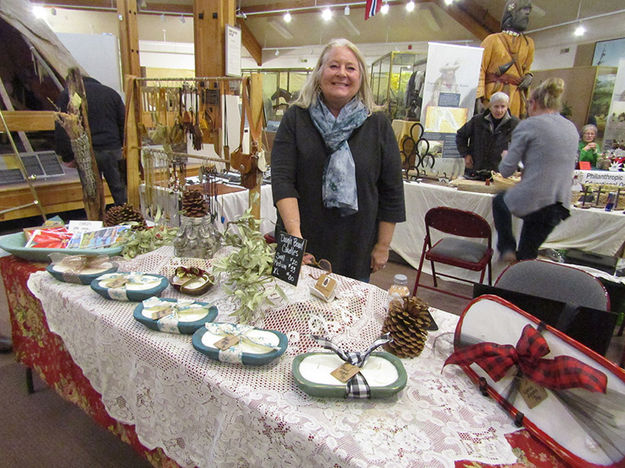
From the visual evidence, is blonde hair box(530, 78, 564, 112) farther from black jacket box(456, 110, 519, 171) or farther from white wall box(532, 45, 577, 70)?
white wall box(532, 45, 577, 70)

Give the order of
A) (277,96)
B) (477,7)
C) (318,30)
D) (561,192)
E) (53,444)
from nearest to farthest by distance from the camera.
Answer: (53,444)
(561,192)
(277,96)
(477,7)
(318,30)

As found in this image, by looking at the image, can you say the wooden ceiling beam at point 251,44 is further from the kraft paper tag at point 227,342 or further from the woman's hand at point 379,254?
the kraft paper tag at point 227,342

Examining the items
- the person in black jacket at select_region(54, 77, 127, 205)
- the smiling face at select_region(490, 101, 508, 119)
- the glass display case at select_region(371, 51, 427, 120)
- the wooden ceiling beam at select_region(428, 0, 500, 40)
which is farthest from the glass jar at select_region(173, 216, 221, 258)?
the wooden ceiling beam at select_region(428, 0, 500, 40)

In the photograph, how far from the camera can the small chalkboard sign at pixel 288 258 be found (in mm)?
1125

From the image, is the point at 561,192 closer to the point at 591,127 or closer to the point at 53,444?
the point at 591,127

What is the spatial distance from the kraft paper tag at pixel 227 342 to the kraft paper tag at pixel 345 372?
0.80ft

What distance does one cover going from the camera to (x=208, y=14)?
2.15m

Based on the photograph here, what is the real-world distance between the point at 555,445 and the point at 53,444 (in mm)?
1743

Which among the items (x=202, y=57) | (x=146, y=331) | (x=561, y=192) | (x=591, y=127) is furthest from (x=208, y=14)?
(x=591, y=127)

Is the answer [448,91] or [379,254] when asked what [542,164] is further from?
[448,91]

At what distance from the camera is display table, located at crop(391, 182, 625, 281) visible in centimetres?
275

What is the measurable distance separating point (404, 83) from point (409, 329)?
421 cm

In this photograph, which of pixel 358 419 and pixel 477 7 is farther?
pixel 477 7

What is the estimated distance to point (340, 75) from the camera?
1402 millimetres
